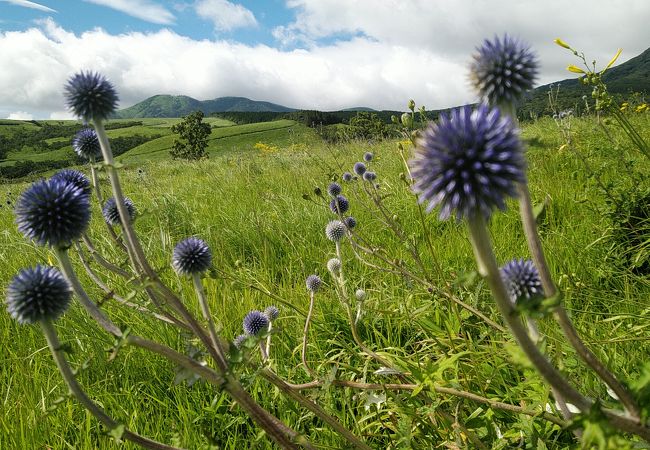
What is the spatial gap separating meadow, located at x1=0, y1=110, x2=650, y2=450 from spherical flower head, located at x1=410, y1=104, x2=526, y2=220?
0.07m

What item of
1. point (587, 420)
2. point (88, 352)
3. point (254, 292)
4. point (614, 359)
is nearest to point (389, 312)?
point (614, 359)

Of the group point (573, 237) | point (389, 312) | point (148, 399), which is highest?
point (573, 237)

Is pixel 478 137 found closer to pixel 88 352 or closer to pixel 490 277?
pixel 490 277

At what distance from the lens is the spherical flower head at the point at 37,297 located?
142 centimetres

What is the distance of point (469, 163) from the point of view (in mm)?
993

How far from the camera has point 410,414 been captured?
173 cm

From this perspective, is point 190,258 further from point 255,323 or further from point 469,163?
point 469,163

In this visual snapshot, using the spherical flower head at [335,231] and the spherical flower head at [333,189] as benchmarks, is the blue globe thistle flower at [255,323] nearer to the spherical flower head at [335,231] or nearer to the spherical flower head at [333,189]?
the spherical flower head at [335,231]

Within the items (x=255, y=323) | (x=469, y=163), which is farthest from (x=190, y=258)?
(x=469, y=163)

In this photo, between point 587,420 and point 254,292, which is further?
point 254,292

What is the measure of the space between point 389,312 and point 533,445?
942 millimetres

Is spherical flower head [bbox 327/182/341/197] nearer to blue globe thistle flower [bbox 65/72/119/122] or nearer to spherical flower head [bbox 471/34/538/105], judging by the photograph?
blue globe thistle flower [bbox 65/72/119/122]

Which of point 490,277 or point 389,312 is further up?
point 490,277

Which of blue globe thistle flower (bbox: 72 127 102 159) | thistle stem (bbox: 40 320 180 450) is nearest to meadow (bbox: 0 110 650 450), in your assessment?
thistle stem (bbox: 40 320 180 450)
